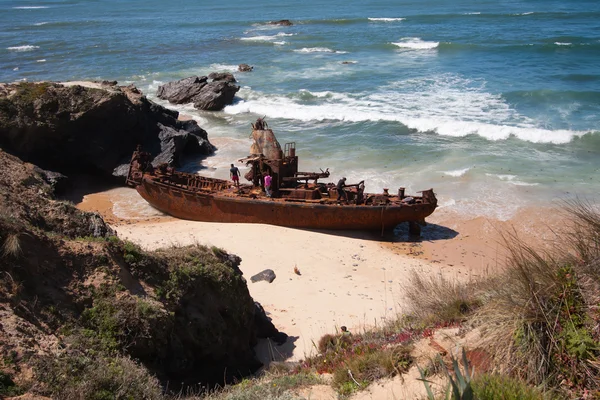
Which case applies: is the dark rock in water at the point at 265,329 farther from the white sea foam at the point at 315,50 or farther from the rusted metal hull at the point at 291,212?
the white sea foam at the point at 315,50

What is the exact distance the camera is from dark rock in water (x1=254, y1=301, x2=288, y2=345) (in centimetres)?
968

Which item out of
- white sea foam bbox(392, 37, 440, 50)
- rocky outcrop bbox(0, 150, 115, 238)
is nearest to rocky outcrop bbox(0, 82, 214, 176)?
rocky outcrop bbox(0, 150, 115, 238)

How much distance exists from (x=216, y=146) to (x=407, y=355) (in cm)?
1983

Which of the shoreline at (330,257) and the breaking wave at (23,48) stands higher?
the breaking wave at (23,48)

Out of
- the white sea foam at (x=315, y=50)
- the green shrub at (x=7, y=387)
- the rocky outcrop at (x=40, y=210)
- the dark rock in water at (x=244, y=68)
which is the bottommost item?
the green shrub at (x=7, y=387)

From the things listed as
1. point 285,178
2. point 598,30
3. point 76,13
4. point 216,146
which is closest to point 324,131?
point 216,146

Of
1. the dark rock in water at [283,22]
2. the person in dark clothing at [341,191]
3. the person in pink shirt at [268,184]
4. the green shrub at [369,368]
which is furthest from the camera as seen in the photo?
the dark rock in water at [283,22]

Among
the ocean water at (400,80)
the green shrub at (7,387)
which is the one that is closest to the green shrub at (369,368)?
the green shrub at (7,387)

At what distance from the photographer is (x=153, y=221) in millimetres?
17203

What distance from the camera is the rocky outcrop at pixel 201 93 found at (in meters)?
31.0

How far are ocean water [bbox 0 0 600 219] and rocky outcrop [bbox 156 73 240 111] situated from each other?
0.67 metres

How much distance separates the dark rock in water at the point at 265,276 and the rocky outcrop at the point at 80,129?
9792 millimetres

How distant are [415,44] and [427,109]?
21.0 m

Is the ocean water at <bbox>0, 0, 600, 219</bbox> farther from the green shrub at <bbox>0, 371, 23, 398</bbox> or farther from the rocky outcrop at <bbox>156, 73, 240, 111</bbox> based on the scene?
the green shrub at <bbox>0, 371, 23, 398</bbox>
